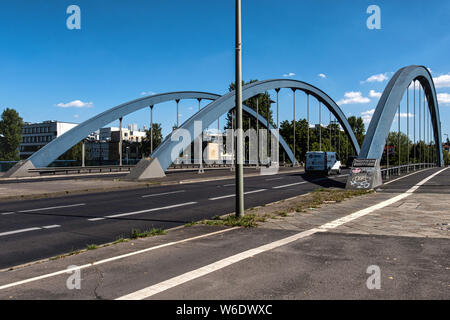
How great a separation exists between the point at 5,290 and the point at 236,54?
24.6 feet

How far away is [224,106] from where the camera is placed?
112ft


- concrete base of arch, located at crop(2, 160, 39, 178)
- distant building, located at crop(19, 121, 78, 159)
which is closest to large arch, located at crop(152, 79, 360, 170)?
concrete base of arch, located at crop(2, 160, 39, 178)

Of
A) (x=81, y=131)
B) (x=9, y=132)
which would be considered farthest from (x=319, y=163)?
(x=9, y=132)

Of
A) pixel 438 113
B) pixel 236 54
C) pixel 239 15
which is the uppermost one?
pixel 438 113

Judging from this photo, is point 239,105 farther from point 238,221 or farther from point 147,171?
point 147,171

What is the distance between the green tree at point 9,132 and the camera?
88000 mm

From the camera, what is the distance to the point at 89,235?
7.96 m

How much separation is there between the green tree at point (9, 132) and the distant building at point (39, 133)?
21452 mm

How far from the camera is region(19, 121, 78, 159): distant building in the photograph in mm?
113312

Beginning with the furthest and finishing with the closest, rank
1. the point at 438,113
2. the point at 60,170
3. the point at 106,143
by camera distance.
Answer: the point at 106,143, the point at 438,113, the point at 60,170

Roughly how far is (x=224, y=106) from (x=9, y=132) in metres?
78.4

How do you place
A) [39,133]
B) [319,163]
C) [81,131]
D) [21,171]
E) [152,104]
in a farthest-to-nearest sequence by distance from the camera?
[39,133], [152,104], [319,163], [81,131], [21,171]
